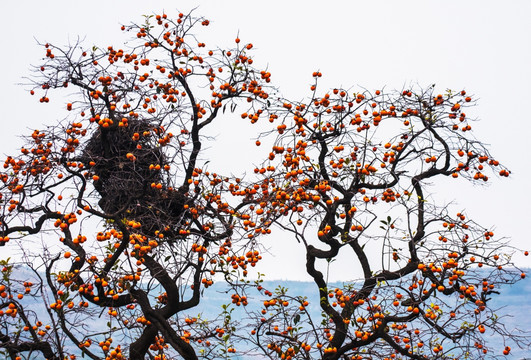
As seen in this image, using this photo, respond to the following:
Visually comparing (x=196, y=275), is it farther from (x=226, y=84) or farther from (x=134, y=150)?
(x=226, y=84)

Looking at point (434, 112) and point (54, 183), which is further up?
point (434, 112)

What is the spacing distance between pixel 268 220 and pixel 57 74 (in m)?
3.51

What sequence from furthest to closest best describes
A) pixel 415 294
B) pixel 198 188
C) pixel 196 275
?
pixel 198 188, pixel 196 275, pixel 415 294

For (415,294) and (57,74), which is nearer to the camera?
(415,294)

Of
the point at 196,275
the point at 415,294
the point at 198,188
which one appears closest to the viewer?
the point at 415,294

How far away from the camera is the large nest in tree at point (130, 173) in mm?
7387

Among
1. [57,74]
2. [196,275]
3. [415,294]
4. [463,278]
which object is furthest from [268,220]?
[57,74]

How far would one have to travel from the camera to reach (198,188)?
7602mm

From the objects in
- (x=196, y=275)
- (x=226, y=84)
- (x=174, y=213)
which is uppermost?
(x=226, y=84)

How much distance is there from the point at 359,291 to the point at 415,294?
62cm

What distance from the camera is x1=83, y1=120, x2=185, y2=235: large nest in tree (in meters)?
7.39

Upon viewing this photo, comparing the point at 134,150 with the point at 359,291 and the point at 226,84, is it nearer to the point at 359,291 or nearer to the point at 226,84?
the point at 226,84

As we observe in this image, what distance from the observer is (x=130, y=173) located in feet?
24.2

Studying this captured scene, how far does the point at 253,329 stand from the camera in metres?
7.14
